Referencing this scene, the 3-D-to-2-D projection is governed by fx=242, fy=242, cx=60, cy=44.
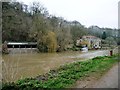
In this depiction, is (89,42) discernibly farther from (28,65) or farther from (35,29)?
(28,65)

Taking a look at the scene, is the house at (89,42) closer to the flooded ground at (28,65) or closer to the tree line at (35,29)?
the tree line at (35,29)

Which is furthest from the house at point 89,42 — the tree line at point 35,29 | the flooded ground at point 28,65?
the flooded ground at point 28,65

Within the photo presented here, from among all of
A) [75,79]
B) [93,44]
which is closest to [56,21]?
[93,44]

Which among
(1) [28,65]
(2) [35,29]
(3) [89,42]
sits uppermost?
(2) [35,29]

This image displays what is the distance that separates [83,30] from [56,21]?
15.1 m

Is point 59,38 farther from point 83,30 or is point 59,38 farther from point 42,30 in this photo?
point 83,30

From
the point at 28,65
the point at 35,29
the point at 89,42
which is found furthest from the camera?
the point at 89,42

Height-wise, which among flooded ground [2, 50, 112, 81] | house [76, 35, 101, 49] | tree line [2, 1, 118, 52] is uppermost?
tree line [2, 1, 118, 52]

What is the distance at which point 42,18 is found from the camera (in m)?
51.4

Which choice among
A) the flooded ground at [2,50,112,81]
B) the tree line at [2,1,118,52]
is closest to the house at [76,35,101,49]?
the tree line at [2,1,118,52]

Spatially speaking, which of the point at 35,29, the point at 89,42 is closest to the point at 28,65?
the point at 35,29

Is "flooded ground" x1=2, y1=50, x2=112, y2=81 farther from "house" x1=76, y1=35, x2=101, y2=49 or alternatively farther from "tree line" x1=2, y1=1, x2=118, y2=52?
"house" x1=76, y1=35, x2=101, y2=49

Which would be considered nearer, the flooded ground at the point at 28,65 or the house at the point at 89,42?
the flooded ground at the point at 28,65

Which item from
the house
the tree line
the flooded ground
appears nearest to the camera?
the flooded ground
